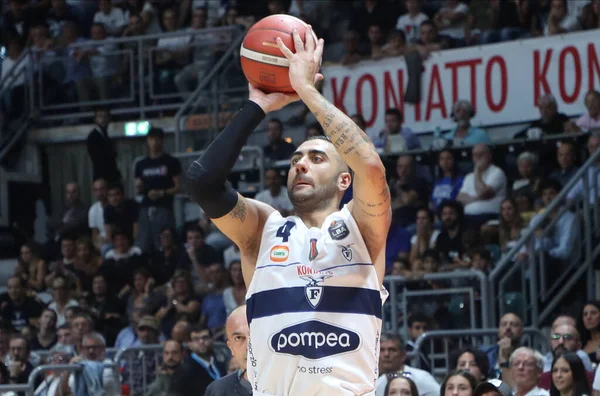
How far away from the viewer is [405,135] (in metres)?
15.0

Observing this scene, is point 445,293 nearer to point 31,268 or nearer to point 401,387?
point 401,387

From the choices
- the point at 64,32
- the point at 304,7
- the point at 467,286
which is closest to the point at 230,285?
the point at 467,286

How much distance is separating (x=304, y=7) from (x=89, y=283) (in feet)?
16.1

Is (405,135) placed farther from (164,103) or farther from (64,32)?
(64,32)

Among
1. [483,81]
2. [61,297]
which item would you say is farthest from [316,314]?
[483,81]

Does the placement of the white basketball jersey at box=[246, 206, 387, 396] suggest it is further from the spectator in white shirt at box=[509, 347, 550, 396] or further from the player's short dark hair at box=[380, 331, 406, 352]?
the player's short dark hair at box=[380, 331, 406, 352]

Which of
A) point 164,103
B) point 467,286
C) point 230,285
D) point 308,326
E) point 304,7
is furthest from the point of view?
point 164,103

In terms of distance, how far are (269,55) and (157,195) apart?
10248 millimetres

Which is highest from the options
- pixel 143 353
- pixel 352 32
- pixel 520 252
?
pixel 352 32

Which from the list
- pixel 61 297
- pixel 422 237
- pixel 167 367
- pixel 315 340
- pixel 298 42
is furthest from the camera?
pixel 61 297

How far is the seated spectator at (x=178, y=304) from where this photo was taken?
1377 centimetres

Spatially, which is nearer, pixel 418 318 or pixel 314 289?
pixel 314 289

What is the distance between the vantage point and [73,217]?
56.4 feet

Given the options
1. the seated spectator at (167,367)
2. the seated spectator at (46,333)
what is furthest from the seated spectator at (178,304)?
the seated spectator at (167,367)
